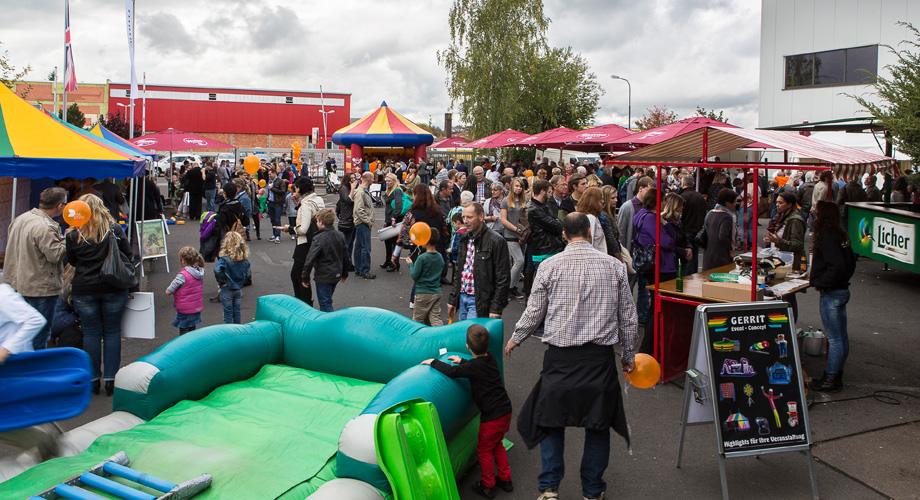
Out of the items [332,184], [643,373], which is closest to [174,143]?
[332,184]

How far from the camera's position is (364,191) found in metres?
11.1

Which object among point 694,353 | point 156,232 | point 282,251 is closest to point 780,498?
point 694,353

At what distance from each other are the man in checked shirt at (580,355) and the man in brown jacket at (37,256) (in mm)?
4376

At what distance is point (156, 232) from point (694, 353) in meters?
9.63

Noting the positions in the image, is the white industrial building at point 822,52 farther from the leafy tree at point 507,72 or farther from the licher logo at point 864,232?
the licher logo at point 864,232

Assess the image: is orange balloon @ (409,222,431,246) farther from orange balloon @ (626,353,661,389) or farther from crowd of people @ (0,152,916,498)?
orange balloon @ (626,353,661,389)

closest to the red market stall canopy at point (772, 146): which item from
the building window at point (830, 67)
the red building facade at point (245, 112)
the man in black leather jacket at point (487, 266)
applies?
the man in black leather jacket at point (487, 266)

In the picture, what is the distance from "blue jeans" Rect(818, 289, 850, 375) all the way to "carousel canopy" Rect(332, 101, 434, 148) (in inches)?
856

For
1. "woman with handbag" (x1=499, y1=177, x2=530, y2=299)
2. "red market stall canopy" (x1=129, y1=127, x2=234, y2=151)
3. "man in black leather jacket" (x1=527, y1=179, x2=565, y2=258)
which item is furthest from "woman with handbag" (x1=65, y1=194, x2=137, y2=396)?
"red market stall canopy" (x1=129, y1=127, x2=234, y2=151)

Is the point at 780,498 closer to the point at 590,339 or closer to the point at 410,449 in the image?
the point at 590,339

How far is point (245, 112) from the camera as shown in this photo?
62.2m

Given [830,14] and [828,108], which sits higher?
[830,14]

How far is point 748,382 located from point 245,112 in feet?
208

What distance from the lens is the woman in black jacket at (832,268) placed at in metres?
5.97
